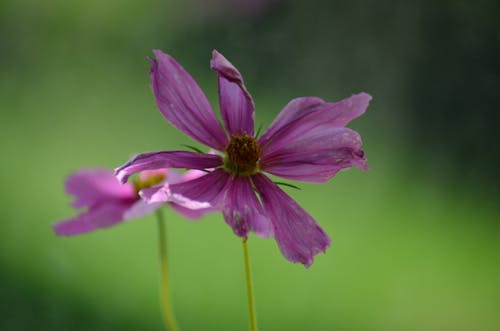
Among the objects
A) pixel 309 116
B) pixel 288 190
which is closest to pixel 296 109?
pixel 309 116

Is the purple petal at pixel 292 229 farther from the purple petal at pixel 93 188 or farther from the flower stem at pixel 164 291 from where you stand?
the purple petal at pixel 93 188

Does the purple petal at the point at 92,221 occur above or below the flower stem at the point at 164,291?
above

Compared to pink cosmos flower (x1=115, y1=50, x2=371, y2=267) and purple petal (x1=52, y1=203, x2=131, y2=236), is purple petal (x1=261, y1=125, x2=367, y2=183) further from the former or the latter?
purple petal (x1=52, y1=203, x2=131, y2=236)

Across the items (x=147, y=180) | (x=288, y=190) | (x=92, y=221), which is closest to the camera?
(x=92, y=221)

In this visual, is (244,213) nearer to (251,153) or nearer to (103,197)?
(251,153)

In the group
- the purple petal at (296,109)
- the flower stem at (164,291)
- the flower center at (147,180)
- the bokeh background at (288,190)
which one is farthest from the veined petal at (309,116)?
the bokeh background at (288,190)

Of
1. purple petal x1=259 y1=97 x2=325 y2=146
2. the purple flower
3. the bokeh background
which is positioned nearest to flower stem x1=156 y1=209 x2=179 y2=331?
the purple flower
